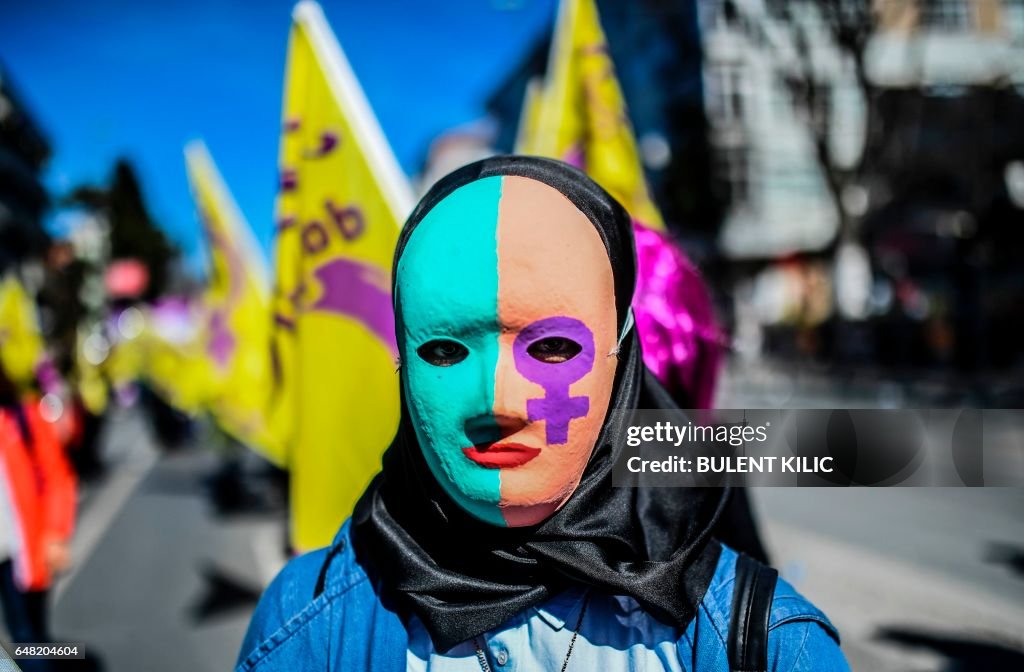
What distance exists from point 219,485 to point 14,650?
6.65 meters

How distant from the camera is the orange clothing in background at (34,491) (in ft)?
9.21

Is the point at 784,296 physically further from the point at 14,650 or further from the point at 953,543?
the point at 14,650

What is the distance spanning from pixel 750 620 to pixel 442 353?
25.9 inches

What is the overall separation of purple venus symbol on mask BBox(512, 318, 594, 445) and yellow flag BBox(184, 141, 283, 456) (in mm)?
4078

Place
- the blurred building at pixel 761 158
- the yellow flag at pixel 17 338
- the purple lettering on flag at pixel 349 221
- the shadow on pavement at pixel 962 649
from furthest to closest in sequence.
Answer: the blurred building at pixel 761 158 → the shadow on pavement at pixel 962 649 → the yellow flag at pixel 17 338 → the purple lettering on flag at pixel 349 221

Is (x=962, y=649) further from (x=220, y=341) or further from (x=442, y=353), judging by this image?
(x=220, y=341)

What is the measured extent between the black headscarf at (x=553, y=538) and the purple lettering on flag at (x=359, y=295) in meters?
1.05

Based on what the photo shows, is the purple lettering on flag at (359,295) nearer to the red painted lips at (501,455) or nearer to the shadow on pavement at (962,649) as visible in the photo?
the red painted lips at (501,455)

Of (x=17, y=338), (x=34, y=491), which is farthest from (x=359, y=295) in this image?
(x=17, y=338)

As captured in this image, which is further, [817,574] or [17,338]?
[817,574]

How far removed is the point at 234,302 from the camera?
540cm

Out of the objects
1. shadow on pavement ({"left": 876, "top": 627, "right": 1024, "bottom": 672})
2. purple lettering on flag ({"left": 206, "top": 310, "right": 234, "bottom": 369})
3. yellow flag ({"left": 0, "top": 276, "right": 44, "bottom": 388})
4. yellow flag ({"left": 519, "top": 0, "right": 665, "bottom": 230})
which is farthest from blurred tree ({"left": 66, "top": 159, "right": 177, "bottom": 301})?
shadow on pavement ({"left": 876, "top": 627, "right": 1024, "bottom": 672})

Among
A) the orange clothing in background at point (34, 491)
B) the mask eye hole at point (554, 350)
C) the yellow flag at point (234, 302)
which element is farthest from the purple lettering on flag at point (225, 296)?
the mask eye hole at point (554, 350)

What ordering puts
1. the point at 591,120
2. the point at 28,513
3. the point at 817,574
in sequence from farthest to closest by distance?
1. the point at 817,574
2. the point at 591,120
3. the point at 28,513
